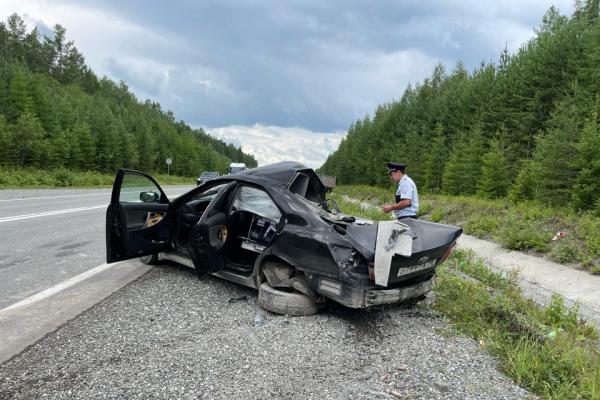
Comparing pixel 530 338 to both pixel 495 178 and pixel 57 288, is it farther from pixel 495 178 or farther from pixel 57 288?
pixel 495 178

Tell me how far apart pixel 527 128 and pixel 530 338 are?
989 inches

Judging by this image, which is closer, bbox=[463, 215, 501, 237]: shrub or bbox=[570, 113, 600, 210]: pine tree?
bbox=[570, 113, 600, 210]: pine tree

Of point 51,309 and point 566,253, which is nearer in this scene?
point 51,309

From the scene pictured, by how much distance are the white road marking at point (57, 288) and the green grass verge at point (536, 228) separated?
8945 mm

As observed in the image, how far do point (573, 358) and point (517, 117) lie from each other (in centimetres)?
2665

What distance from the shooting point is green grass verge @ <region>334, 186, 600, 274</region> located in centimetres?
898

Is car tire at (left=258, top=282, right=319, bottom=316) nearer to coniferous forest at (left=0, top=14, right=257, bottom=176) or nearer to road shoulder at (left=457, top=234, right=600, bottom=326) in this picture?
road shoulder at (left=457, top=234, right=600, bottom=326)

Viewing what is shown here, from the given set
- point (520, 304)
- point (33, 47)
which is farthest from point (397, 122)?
point (33, 47)

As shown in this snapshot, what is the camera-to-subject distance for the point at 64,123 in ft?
160

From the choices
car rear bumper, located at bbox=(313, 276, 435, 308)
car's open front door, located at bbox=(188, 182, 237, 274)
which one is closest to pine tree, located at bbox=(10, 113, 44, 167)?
car's open front door, located at bbox=(188, 182, 237, 274)

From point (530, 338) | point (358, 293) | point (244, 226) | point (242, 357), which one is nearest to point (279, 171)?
point (244, 226)

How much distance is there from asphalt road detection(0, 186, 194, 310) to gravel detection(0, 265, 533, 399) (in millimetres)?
1282

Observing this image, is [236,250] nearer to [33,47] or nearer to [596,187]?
[596,187]

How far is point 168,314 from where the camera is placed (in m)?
4.14
